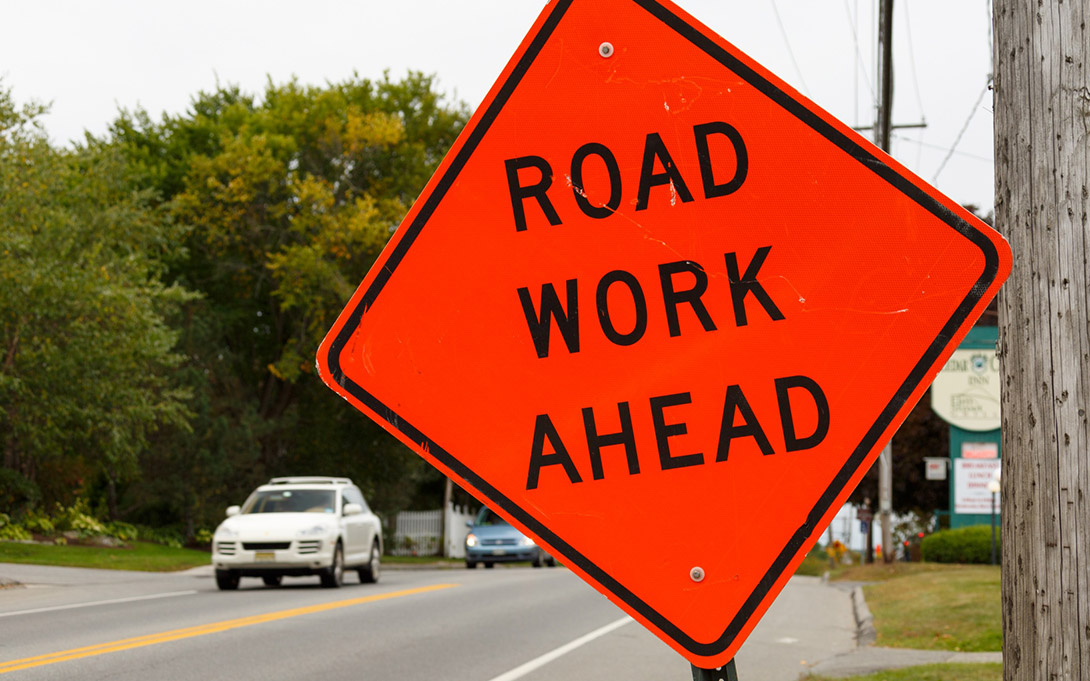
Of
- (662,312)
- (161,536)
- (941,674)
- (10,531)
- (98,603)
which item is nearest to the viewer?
(662,312)

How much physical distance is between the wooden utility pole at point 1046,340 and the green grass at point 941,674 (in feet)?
19.1

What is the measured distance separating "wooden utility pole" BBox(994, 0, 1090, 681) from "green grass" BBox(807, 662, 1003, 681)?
19.1 ft

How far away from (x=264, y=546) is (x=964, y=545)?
17.8 m

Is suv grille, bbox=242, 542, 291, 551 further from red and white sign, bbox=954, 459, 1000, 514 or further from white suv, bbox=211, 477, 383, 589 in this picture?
red and white sign, bbox=954, 459, 1000, 514

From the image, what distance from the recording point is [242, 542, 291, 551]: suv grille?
1689 cm

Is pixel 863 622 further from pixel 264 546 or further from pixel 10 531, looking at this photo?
pixel 10 531

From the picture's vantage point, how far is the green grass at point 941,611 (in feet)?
40.0

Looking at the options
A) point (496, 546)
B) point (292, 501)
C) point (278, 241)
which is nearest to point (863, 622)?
point (292, 501)

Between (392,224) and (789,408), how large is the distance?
1140 inches

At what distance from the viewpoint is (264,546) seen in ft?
55.7

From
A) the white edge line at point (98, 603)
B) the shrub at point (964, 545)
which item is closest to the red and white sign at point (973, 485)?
the shrub at point (964, 545)

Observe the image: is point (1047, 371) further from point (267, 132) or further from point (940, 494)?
point (940, 494)

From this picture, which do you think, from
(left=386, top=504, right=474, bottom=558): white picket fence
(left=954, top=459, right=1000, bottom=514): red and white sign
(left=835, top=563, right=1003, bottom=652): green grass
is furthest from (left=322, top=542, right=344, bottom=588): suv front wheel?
(left=386, top=504, right=474, bottom=558): white picket fence

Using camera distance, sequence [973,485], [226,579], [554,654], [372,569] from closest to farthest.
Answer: [554,654] → [226,579] → [372,569] → [973,485]
